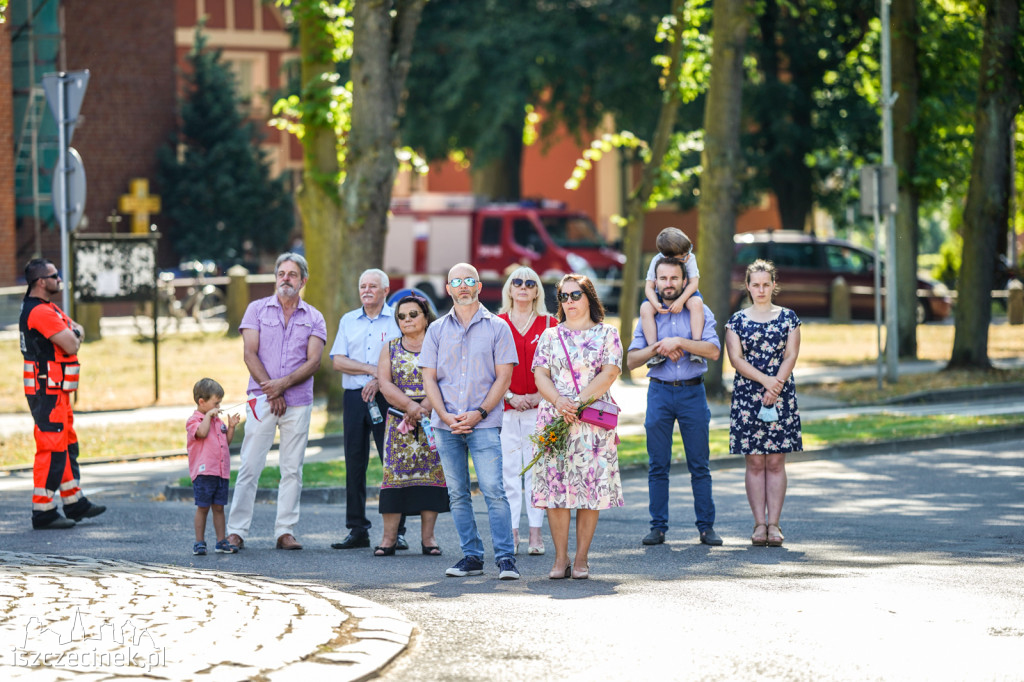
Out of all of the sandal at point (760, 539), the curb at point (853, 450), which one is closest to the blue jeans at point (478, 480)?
the sandal at point (760, 539)

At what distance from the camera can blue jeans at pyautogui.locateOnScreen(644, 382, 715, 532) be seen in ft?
30.4

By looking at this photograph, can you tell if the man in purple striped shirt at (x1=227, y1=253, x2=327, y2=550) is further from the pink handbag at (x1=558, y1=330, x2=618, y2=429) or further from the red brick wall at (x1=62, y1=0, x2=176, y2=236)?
the red brick wall at (x1=62, y1=0, x2=176, y2=236)

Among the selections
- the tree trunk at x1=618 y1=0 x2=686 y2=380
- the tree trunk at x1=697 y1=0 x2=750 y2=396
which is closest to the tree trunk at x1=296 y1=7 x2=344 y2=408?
the tree trunk at x1=697 y1=0 x2=750 y2=396

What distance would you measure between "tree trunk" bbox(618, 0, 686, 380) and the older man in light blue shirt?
12.6 m

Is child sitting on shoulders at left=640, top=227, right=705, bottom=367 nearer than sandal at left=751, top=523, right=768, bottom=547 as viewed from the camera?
No

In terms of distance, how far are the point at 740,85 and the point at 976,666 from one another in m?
13.7

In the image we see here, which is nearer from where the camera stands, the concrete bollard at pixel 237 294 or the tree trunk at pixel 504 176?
the concrete bollard at pixel 237 294

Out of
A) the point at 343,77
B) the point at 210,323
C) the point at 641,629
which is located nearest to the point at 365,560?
the point at 641,629

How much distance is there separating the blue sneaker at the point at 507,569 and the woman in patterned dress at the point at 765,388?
1.81m

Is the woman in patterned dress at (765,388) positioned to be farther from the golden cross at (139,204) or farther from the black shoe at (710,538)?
the golden cross at (139,204)

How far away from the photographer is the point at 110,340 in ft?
90.3

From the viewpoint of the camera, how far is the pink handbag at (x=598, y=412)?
26.7 feet

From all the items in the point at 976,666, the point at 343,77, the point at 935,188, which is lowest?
the point at 976,666

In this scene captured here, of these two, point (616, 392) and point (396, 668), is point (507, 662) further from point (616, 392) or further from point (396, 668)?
point (616, 392)
